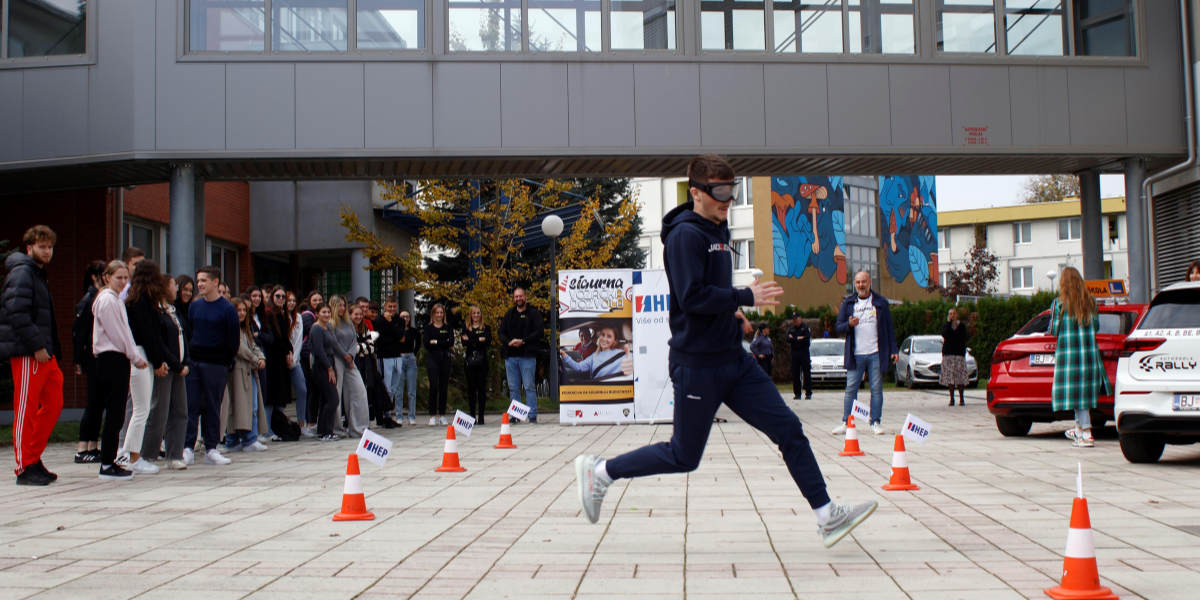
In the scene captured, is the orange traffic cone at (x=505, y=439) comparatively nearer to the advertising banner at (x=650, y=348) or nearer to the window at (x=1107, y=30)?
the advertising banner at (x=650, y=348)

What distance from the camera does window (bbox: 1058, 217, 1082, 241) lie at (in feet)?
213

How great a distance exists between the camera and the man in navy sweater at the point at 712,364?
491 centimetres

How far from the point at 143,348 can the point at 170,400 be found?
654 mm

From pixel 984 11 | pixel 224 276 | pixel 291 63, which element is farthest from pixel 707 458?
pixel 224 276

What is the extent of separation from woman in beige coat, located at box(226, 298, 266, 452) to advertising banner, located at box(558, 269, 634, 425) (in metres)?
4.54

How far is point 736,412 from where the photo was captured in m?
4.90

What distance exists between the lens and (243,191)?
22188 mm

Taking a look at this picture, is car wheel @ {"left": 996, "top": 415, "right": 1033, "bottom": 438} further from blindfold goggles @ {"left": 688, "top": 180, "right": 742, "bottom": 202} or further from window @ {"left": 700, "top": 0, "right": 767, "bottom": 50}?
blindfold goggles @ {"left": 688, "top": 180, "right": 742, "bottom": 202}

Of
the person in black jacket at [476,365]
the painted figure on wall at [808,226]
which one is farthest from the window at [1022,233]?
the person in black jacket at [476,365]

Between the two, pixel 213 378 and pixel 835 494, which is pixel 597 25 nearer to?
pixel 213 378

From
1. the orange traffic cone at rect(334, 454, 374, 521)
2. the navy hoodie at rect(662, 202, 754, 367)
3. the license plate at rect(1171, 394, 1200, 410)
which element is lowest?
the orange traffic cone at rect(334, 454, 374, 521)

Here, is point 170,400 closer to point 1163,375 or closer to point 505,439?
point 505,439

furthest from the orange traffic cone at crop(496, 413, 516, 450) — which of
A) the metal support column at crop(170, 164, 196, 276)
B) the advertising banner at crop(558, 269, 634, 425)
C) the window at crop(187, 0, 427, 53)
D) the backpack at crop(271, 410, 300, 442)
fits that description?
the window at crop(187, 0, 427, 53)

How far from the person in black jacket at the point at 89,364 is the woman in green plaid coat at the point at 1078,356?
923 cm
